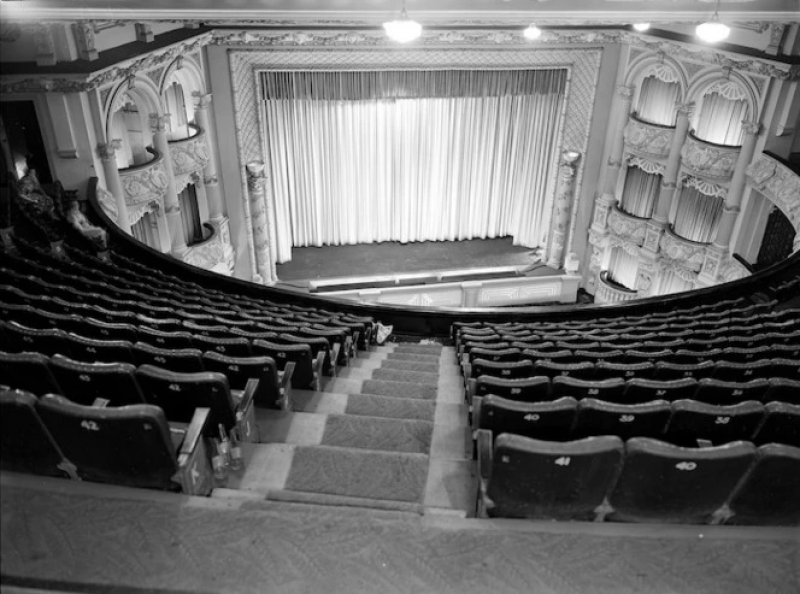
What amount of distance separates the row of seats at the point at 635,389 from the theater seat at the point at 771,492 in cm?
106

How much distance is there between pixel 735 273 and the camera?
1084cm

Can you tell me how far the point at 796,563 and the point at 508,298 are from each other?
11105 mm

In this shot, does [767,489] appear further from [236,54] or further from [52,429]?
[236,54]

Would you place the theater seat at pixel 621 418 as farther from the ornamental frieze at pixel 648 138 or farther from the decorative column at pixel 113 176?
the ornamental frieze at pixel 648 138

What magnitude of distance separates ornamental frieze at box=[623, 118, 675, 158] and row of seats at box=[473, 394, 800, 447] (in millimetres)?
9747

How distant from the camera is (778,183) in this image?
9.63 m

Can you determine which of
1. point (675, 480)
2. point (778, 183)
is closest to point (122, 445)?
point (675, 480)

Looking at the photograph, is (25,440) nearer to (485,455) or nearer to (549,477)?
(485,455)

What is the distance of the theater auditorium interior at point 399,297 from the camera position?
2527 millimetres

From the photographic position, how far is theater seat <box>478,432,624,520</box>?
249cm

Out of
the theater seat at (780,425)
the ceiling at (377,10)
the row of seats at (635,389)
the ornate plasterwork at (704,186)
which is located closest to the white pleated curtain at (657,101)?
the ornate plasterwork at (704,186)

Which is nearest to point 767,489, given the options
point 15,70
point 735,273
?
point 15,70

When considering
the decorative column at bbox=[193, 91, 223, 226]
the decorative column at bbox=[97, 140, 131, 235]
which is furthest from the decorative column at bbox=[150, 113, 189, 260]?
the decorative column at bbox=[97, 140, 131, 235]

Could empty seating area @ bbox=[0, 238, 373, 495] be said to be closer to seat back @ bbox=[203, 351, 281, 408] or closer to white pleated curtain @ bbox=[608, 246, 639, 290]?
seat back @ bbox=[203, 351, 281, 408]
